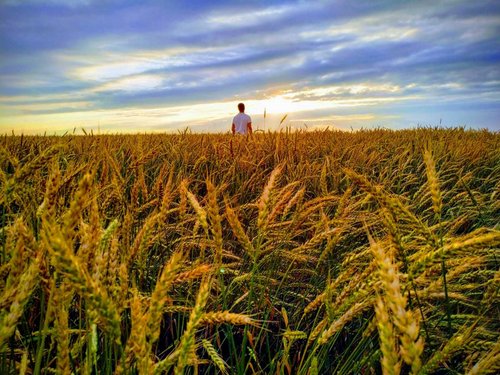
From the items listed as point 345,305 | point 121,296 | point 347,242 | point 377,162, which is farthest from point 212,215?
point 377,162

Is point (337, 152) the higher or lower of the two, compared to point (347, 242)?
higher

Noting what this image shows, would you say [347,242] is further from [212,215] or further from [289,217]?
[212,215]

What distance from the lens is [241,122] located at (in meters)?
10.2

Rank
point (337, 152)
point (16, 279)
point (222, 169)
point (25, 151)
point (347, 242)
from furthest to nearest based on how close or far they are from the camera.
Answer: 1. point (337, 152)
2. point (25, 151)
3. point (222, 169)
4. point (347, 242)
5. point (16, 279)

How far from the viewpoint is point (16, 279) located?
0.73 m

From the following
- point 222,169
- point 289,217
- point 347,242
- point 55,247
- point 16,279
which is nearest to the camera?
point 55,247

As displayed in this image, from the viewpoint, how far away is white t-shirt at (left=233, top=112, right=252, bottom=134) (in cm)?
1020

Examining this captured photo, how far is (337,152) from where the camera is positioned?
14.9ft

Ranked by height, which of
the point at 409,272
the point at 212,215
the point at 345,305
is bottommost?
the point at 345,305

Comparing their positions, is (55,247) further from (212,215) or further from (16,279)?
(212,215)

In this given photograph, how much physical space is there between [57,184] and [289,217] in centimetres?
191

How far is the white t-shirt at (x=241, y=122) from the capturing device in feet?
33.4

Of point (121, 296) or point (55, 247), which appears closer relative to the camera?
point (55, 247)

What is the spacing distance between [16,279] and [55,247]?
0.30 metres
